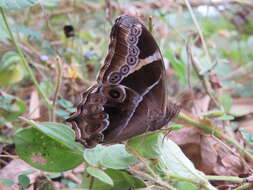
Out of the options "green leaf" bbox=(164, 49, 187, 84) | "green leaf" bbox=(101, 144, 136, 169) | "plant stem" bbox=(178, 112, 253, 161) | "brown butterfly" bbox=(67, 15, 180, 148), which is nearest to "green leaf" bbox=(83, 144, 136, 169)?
"green leaf" bbox=(101, 144, 136, 169)

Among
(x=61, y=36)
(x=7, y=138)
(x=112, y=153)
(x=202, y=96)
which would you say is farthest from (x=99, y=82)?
(x=61, y=36)

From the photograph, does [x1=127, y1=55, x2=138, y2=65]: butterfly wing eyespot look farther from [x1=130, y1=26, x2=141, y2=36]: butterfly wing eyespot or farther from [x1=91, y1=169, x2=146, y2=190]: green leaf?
[x1=91, y1=169, x2=146, y2=190]: green leaf

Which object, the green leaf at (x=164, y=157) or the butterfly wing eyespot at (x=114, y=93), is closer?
the green leaf at (x=164, y=157)

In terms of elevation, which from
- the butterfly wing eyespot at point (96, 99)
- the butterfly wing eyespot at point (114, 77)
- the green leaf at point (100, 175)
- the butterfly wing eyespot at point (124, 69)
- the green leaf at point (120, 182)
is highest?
the butterfly wing eyespot at point (124, 69)

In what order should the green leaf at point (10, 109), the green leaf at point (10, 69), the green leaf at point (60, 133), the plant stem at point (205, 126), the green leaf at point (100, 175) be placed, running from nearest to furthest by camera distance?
the green leaf at point (100, 175) → the green leaf at point (60, 133) → the plant stem at point (205, 126) → the green leaf at point (10, 109) → the green leaf at point (10, 69)

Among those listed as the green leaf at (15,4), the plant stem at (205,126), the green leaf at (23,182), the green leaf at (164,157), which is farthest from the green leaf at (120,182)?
the green leaf at (15,4)

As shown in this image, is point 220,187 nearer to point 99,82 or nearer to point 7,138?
point 99,82

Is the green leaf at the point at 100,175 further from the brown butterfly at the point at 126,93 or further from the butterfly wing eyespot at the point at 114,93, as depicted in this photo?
the butterfly wing eyespot at the point at 114,93
